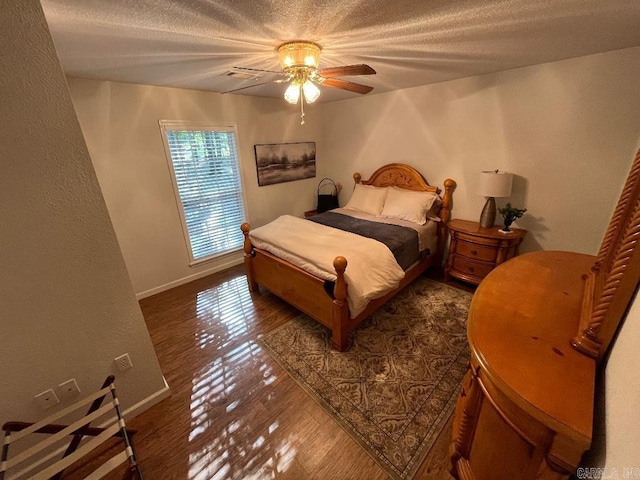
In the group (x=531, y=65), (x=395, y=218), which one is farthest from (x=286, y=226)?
(x=531, y=65)

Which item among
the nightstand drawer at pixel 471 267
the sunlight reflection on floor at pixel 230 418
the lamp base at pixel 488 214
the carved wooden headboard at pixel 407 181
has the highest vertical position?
the carved wooden headboard at pixel 407 181

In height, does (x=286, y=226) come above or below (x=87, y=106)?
below

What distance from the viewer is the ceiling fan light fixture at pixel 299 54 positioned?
63.7 inches

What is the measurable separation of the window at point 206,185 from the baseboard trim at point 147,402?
1.86 metres

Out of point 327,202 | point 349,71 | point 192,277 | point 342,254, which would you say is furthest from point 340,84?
point 192,277

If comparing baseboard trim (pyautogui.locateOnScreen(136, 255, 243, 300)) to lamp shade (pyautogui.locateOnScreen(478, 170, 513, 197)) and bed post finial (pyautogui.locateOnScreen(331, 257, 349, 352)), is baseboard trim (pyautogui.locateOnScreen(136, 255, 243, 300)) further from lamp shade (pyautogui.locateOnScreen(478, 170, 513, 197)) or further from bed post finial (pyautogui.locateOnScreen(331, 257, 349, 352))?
lamp shade (pyautogui.locateOnScreen(478, 170, 513, 197))

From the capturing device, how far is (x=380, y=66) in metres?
2.22

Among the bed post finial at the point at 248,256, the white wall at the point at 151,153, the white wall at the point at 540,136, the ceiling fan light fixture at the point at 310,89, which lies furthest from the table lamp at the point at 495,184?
the white wall at the point at 151,153

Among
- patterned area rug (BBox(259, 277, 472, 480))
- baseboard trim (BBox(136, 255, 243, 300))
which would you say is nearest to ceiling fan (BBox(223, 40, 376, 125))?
patterned area rug (BBox(259, 277, 472, 480))

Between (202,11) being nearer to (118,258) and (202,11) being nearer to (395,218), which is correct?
(118,258)

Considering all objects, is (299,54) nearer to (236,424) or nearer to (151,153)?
(151,153)

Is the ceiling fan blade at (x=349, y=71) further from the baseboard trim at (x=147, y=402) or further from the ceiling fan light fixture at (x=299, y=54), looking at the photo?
the baseboard trim at (x=147, y=402)

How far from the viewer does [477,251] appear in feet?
8.70

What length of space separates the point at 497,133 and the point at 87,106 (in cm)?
395
